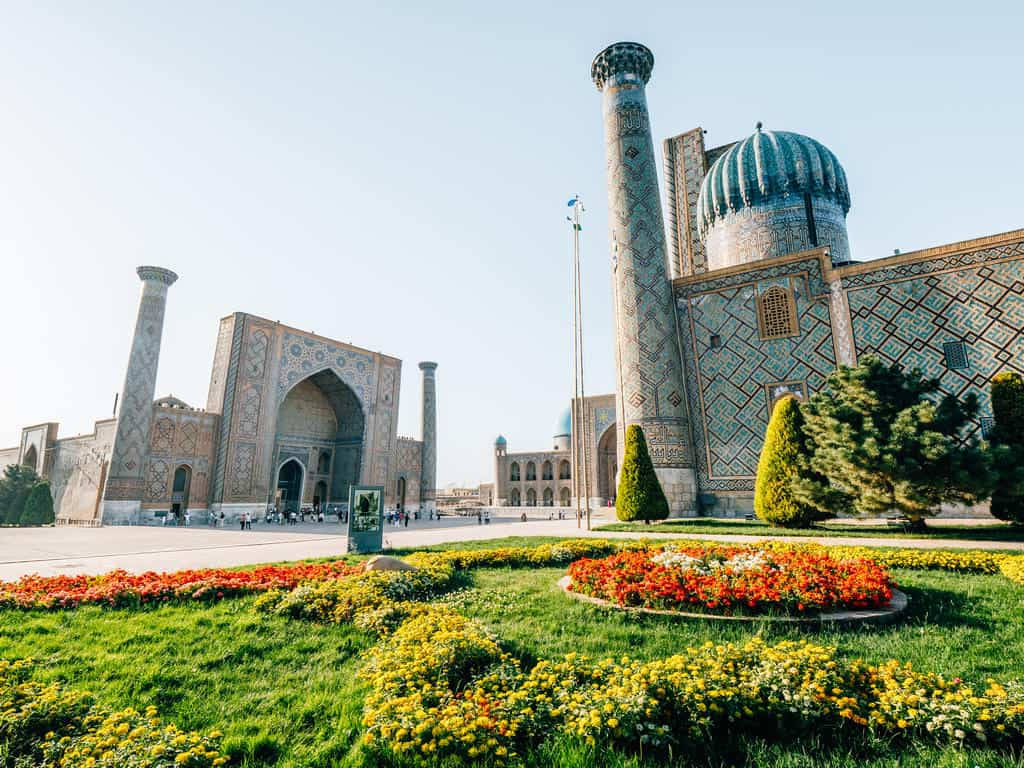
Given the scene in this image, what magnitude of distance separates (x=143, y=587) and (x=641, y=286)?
573 inches

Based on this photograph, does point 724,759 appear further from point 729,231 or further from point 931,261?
point 729,231

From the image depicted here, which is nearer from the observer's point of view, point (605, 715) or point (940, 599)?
point (605, 715)

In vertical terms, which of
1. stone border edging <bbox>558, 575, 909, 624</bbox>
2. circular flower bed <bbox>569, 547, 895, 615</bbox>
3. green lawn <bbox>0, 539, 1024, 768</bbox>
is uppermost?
circular flower bed <bbox>569, 547, 895, 615</bbox>

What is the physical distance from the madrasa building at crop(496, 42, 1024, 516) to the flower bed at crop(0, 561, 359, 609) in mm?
10222

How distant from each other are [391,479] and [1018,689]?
29.9 m

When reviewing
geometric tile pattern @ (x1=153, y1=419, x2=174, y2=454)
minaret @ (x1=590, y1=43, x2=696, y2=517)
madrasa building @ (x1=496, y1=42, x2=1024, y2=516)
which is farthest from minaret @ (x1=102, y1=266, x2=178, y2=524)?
minaret @ (x1=590, y1=43, x2=696, y2=517)

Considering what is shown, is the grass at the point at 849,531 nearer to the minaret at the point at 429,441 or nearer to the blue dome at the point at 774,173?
the blue dome at the point at 774,173

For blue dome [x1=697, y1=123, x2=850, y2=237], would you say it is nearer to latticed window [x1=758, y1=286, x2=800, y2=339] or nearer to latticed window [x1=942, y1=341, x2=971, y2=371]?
latticed window [x1=758, y1=286, x2=800, y2=339]

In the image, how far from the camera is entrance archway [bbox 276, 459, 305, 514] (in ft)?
92.7

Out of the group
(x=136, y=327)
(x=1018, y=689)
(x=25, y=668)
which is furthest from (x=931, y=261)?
(x=136, y=327)

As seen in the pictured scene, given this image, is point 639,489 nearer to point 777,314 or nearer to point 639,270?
point 777,314

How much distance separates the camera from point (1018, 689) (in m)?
2.44

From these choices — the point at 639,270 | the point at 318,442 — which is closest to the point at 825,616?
the point at 639,270

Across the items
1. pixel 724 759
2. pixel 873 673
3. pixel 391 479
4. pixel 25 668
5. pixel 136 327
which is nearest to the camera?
pixel 724 759
